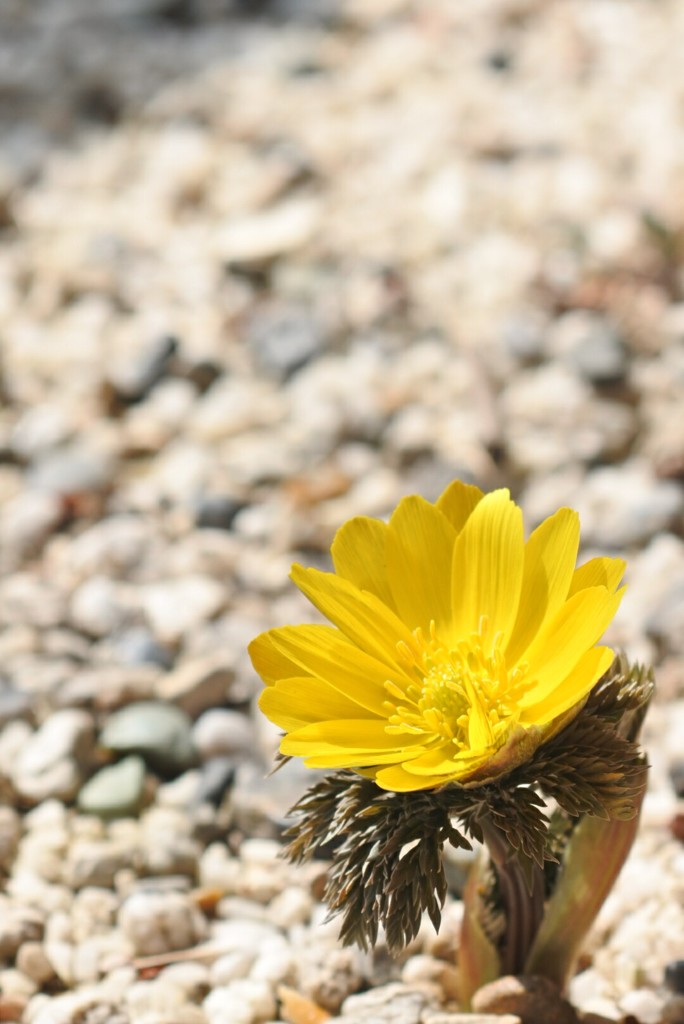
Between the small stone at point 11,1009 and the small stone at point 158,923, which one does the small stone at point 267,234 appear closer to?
the small stone at point 158,923

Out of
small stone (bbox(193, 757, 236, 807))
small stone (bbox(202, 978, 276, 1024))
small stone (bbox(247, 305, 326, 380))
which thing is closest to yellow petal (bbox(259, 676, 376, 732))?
small stone (bbox(202, 978, 276, 1024))

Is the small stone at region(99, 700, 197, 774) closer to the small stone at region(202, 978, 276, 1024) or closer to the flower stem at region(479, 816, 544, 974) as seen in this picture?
the small stone at region(202, 978, 276, 1024)

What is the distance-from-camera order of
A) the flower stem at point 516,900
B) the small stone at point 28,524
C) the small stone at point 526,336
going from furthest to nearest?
the small stone at point 526,336 → the small stone at point 28,524 → the flower stem at point 516,900

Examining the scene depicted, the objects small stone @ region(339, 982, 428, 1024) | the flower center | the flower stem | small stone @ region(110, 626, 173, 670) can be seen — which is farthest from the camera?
small stone @ region(110, 626, 173, 670)

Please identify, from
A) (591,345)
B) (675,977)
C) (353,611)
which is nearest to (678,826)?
(675,977)

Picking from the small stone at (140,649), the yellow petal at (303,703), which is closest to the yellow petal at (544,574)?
the yellow petal at (303,703)
